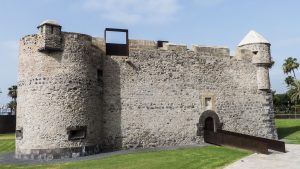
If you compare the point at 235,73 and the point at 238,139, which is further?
the point at 235,73

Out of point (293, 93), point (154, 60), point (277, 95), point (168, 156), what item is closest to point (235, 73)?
point (154, 60)

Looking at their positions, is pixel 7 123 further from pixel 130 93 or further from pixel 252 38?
pixel 252 38

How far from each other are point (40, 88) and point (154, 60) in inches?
251

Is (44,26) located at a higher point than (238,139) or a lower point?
higher

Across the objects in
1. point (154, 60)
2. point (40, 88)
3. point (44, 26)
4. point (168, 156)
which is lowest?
point (168, 156)

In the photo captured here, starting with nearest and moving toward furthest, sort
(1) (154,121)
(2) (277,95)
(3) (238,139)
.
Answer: (3) (238,139) → (1) (154,121) → (2) (277,95)

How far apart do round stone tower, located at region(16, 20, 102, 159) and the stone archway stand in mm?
6282

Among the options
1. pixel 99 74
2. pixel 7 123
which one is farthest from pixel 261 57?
pixel 7 123

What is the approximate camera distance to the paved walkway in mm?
11531

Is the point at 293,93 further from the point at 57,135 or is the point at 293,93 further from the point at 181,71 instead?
the point at 57,135

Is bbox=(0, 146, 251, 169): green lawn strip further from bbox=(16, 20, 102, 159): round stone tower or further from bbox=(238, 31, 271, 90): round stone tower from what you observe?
bbox=(238, 31, 271, 90): round stone tower

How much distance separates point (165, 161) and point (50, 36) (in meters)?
7.64

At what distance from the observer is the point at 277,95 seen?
54.7 metres

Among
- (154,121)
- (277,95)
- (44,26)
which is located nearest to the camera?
(44,26)
